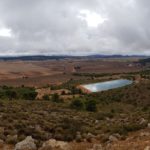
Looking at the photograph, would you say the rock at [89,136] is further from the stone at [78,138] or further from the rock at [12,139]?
the rock at [12,139]

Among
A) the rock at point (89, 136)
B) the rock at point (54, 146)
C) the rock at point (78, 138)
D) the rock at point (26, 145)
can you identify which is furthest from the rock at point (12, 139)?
the rock at point (89, 136)

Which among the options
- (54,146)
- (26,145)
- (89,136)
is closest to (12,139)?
(26,145)

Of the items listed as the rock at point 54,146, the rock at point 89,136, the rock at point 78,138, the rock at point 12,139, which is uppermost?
the rock at point 54,146

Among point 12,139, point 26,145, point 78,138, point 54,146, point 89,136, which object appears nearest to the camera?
point 26,145

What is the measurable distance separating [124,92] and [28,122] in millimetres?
86142

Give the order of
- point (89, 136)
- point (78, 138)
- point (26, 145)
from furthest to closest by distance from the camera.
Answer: point (89, 136) < point (78, 138) < point (26, 145)

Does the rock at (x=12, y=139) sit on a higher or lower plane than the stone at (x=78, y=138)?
higher

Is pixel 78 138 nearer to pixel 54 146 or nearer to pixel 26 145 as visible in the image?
pixel 54 146

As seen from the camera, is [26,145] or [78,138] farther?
[78,138]

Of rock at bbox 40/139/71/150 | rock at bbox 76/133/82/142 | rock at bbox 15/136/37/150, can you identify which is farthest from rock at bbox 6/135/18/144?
rock at bbox 76/133/82/142

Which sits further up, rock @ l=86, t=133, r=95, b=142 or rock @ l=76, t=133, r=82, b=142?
rock @ l=76, t=133, r=82, b=142

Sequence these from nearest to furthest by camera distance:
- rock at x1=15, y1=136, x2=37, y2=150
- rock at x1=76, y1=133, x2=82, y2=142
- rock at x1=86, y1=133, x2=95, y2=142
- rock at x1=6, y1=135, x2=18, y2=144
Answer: rock at x1=15, y1=136, x2=37, y2=150 → rock at x1=6, y1=135, x2=18, y2=144 → rock at x1=76, y1=133, x2=82, y2=142 → rock at x1=86, y1=133, x2=95, y2=142

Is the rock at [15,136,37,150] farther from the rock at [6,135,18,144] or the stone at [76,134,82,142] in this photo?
the stone at [76,134,82,142]

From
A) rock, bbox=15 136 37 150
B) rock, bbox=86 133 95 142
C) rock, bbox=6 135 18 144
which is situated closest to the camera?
rock, bbox=15 136 37 150
